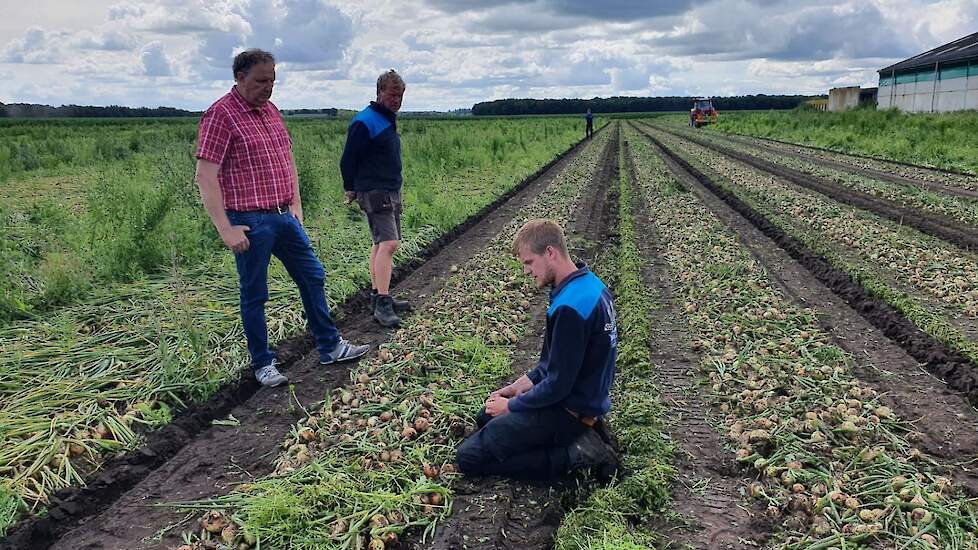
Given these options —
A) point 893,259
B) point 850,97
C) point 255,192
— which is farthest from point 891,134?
point 850,97

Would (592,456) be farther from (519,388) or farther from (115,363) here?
(115,363)

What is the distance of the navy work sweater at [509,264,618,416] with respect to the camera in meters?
3.33

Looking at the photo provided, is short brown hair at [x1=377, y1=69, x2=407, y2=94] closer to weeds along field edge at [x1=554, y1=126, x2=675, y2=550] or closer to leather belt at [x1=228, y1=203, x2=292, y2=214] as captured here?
leather belt at [x1=228, y1=203, x2=292, y2=214]

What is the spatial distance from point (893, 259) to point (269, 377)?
7.63 m

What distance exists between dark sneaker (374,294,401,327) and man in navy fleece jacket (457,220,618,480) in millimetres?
2600

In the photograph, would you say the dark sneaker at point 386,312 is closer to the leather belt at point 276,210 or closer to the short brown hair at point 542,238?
the leather belt at point 276,210

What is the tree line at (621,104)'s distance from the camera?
114 meters

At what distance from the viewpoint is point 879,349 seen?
18.1 feet

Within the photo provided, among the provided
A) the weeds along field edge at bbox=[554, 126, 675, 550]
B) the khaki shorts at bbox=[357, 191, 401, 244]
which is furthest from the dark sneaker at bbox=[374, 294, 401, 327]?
the weeds along field edge at bbox=[554, 126, 675, 550]

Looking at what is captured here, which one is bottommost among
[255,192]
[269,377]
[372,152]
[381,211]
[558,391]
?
[269,377]

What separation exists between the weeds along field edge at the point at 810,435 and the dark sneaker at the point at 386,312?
2.87 metres

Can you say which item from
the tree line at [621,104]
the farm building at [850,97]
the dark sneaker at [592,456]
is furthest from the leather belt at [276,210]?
the tree line at [621,104]

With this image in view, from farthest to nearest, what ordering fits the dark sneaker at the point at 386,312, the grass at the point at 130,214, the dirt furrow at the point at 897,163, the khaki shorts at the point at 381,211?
the dirt furrow at the point at 897,163
the grass at the point at 130,214
the dark sneaker at the point at 386,312
the khaki shorts at the point at 381,211

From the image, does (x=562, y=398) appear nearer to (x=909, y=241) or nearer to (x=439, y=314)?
(x=439, y=314)
